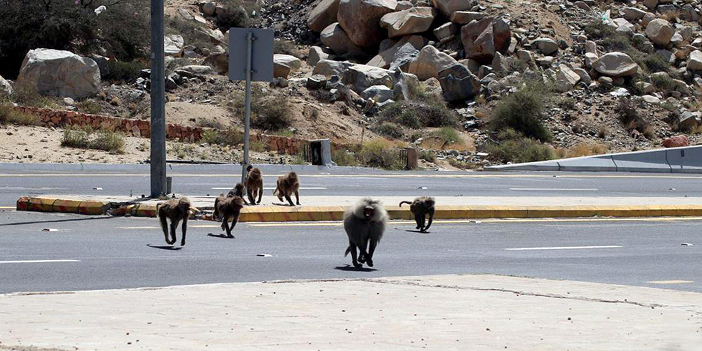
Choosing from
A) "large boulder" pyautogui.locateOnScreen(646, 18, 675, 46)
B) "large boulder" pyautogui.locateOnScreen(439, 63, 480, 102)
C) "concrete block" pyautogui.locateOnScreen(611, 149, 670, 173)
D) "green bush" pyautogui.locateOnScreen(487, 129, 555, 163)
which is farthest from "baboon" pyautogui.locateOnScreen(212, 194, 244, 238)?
"large boulder" pyautogui.locateOnScreen(646, 18, 675, 46)

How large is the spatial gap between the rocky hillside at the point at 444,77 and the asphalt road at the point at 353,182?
4.50m

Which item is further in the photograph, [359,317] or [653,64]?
[653,64]

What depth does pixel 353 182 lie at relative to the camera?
2569 centimetres

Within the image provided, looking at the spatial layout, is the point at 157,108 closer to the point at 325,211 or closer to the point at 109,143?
the point at 325,211

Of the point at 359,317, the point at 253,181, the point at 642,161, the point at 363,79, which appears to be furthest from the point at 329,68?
the point at 359,317

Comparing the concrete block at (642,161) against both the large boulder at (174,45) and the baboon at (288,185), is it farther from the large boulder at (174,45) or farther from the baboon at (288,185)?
the large boulder at (174,45)

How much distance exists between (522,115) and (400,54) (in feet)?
32.8

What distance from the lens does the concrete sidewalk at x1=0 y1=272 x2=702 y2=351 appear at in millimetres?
7105

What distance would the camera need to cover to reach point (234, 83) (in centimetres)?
4169

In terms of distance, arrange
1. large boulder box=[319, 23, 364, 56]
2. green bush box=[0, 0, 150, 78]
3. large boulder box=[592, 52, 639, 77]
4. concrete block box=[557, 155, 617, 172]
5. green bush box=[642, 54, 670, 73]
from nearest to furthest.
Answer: concrete block box=[557, 155, 617, 172] → green bush box=[0, 0, 150, 78] → large boulder box=[592, 52, 639, 77] → green bush box=[642, 54, 670, 73] → large boulder box=[319, 23, 364, 56]

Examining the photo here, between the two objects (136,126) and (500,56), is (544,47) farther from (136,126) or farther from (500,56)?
(136,126)

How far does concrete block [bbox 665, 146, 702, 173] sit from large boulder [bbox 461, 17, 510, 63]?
14093mm

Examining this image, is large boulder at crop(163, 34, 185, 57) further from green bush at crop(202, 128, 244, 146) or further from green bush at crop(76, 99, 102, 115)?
green bush at crop(202, 128, 244, 146)

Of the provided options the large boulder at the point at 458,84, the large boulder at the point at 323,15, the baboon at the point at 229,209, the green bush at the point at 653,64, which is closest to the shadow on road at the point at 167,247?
the baboon at the point at 229,209
